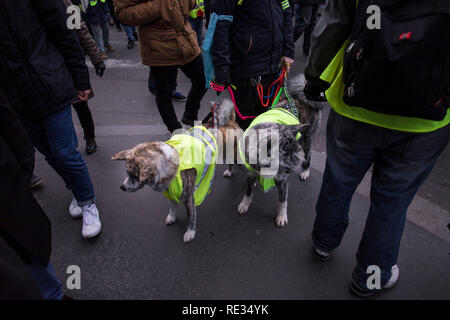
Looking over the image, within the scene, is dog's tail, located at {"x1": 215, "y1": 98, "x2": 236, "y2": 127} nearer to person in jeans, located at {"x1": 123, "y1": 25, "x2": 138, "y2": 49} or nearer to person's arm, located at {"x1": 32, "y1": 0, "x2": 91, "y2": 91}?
person's arm, located at {"x1": 32, "y1": 0, "x2": 91, "y2": 91}

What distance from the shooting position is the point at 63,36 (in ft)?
7.23

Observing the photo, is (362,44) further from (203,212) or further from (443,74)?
(203,212)

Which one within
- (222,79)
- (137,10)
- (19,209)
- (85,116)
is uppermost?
(137,10)

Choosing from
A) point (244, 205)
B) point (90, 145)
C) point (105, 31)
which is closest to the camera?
point (244, 205)

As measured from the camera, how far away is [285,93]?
133 inches

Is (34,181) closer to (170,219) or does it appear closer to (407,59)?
(170,219)

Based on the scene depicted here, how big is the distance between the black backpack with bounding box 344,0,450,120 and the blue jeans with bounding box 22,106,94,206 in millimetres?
2270

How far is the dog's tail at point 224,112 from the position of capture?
3092mm

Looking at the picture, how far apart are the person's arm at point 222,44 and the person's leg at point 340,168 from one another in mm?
1366

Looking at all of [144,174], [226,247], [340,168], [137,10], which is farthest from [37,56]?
[340,168]

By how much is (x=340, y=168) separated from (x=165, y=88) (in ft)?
8.40

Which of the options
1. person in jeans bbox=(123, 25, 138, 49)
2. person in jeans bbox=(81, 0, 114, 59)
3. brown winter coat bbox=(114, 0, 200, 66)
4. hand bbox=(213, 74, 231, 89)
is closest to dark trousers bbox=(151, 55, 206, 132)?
brown winter coat bbox=(114, 0, 200, 66)

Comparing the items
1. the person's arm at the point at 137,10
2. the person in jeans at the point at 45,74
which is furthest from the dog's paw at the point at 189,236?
the person's arm at the point at 137,10

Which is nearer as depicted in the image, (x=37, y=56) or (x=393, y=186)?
(x=393, y=186)
